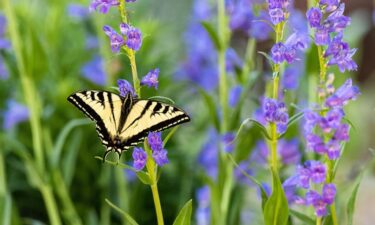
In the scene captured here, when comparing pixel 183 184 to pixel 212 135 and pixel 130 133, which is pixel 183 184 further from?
pixel 130 133

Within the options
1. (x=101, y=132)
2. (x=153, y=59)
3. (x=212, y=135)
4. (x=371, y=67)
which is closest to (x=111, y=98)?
(x=101, y=132)

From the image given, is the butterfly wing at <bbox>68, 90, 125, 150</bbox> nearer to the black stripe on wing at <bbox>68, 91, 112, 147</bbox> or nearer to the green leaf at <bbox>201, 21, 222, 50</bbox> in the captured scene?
the black stripe on wing at <bbox>68, 91, 112, 147</bbox>

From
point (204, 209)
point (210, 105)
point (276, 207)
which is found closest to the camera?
point (276, 207)

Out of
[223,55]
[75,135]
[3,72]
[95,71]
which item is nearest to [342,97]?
[223,55]

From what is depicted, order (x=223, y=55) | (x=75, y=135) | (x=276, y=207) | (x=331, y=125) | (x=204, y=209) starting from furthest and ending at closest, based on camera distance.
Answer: (x=75, y=135), (x=204, y=209), (x=223, y=55), (x=276, y=207), (x=331, y=125)

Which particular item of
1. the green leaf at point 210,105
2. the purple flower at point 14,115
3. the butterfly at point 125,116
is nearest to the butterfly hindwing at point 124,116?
the butterfly at point 125,116

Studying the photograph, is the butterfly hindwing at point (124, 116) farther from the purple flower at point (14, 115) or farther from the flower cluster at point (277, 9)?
the purple flower at point (14, 115)

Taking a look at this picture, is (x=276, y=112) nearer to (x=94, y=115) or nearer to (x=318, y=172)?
(x=318, y=172)
